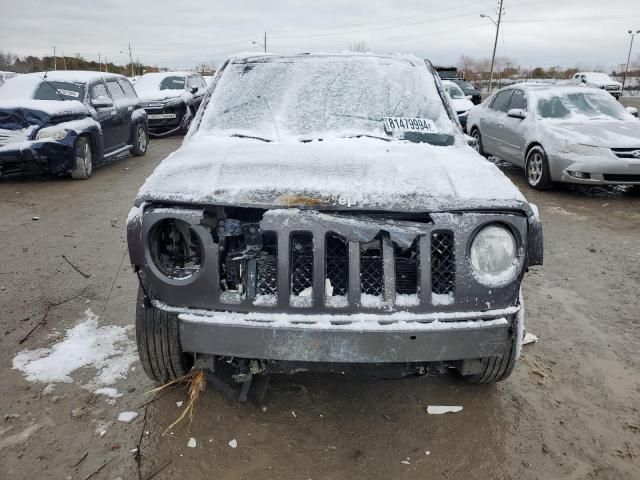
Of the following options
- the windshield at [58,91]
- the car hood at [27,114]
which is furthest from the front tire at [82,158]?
the windshield at [58,91]

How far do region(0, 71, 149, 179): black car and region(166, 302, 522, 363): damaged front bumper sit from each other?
6.82 m

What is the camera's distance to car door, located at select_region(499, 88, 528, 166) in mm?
8297

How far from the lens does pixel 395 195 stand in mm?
2256

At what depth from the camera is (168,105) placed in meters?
13.3

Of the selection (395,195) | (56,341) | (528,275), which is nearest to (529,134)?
(528,275)

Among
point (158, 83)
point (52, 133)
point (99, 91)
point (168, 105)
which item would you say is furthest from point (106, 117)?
point (158, 83)

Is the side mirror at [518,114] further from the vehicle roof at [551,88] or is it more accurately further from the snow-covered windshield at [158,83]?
the snow-covered windshield at [158,83]

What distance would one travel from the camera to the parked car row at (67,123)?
7699 mm

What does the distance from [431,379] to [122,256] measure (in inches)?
129

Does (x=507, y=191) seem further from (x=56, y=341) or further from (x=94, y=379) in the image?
(x=56, y=341)

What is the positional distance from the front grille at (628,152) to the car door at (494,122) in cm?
222

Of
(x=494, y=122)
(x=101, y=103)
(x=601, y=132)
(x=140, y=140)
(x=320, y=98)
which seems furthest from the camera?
(x=140, y=140)

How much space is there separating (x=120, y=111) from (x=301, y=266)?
8777mm

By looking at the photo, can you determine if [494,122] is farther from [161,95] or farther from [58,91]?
[161,95]
